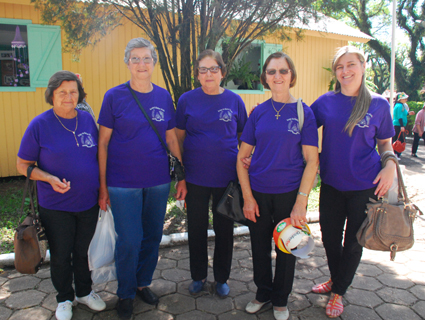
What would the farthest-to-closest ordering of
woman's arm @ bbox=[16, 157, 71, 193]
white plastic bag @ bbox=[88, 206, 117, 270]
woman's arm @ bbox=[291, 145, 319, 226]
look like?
white plastic bag @ bbox=[88, 206, 117, 270], woman's arm @ bbox=[291, 145, 319, 226], woman's arm @ bbox=[16, 157, 71, 193]

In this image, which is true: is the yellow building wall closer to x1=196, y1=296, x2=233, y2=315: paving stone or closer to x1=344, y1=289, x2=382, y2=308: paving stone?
x1=344, y1=289, x2=382, y2=308: paving stone

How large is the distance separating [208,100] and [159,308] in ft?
6.32

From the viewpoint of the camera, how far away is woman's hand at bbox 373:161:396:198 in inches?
104

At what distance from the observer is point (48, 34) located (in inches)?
272

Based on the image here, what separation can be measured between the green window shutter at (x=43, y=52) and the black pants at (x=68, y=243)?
532 cm

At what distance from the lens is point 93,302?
9.59 feet

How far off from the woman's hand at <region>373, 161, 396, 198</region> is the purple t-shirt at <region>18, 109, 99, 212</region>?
2276 millimetres

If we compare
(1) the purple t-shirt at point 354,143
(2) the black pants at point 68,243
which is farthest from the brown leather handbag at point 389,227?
(2) the black pants at point 68,243

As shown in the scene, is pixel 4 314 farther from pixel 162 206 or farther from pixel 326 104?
pixel 326 104

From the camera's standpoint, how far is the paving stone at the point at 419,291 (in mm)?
3160

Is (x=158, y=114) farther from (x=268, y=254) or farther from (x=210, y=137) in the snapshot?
(x=268, y=254)

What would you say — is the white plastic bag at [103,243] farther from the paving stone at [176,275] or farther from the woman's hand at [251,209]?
the woman's hand at [251,209]

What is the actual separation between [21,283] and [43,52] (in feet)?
17.3

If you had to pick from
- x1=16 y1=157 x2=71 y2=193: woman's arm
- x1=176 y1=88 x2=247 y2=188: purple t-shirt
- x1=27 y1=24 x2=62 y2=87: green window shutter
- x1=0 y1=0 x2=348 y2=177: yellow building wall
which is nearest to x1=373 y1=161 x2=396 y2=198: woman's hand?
x1=176 y1=88 x2=247 y2=188: purple t-shirt
